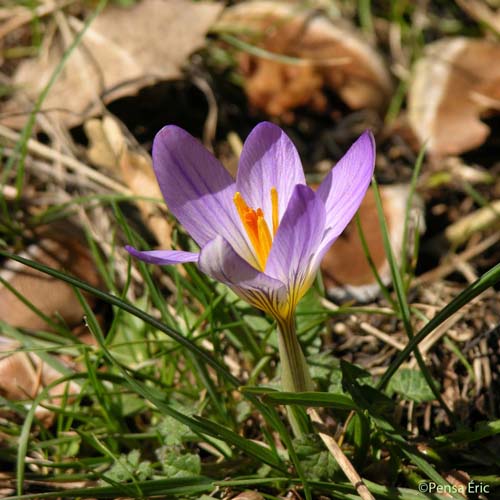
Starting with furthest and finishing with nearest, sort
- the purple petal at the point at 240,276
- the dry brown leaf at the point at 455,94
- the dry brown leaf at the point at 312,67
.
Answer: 1. the dry brown leaf at the point at 312,67
2. the dry brown leaf at the point at 455,94
3. the purple petal at the point at 240,276

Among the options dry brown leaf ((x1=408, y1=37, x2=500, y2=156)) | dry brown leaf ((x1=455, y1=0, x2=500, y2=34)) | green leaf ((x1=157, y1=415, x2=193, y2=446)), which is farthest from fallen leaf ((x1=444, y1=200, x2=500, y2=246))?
green leaf ((x1=157, y1=415, x2=193, y2=446))

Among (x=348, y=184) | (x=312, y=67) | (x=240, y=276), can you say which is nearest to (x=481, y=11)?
(x=312, y=67)

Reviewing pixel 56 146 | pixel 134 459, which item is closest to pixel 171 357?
pixel 134 459

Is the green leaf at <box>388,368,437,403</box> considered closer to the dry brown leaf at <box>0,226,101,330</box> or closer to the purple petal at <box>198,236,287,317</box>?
the purple petal at <box>198,236,287,317</box>

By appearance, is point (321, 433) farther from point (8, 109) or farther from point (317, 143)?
point (8, 109)

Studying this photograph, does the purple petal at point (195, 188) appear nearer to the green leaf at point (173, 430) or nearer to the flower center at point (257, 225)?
the flower center at point (257, 225)

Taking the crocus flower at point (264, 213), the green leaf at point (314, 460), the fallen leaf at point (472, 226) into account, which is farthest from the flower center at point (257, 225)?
the fallen leaf at point (472, 226)

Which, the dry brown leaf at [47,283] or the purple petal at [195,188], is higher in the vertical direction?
the purple petal at [195,188]
